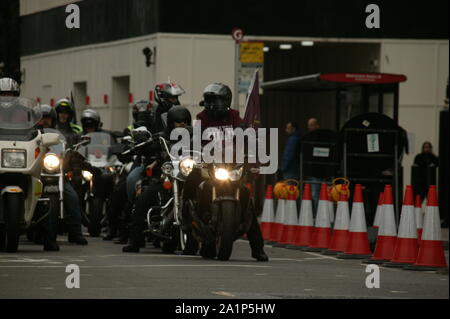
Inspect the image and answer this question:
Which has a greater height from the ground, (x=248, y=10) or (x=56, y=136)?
(x=248, y=10)

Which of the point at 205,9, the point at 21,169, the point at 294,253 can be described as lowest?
the point at 294,253

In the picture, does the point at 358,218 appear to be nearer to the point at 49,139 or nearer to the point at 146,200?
the point at 146,200

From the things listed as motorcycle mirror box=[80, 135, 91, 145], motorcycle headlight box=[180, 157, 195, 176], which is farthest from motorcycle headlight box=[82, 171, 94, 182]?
motorcycle headlight box=[180, 157, 195, 176]

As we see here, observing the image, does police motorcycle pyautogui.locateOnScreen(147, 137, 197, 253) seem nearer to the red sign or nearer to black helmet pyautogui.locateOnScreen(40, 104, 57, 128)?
black helmet pyautogui.locateOnScreen(40, 104, 57, 128)

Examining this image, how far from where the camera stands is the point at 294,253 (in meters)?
18.0

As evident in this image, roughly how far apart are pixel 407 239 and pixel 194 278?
3884 millimetres

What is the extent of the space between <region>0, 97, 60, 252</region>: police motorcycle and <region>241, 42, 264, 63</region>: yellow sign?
8.66m

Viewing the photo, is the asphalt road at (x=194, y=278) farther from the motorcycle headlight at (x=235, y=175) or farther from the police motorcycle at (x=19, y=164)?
the motorcycle headlight at (x=235, y=175)

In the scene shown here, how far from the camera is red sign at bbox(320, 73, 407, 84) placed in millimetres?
23109

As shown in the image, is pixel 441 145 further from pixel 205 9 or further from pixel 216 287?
pixel 216 287

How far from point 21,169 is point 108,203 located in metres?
4.98

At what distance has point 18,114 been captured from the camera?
1606cm

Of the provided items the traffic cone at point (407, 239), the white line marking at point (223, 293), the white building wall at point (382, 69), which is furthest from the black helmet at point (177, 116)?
the white building wall at point (382, 69)
